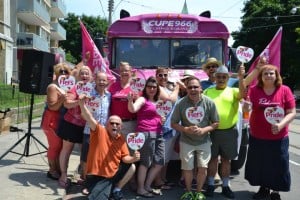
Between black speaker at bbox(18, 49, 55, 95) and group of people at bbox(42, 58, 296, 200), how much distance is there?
1.20 meters

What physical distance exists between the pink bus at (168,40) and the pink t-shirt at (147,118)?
8.72ft

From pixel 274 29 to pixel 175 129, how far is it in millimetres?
41816

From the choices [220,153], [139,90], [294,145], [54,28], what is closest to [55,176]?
[139,90]

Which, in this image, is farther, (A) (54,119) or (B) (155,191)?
(A) (54,119)

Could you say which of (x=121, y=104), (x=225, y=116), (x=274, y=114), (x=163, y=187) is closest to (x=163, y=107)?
(x=121, y=104)

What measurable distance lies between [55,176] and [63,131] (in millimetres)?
827

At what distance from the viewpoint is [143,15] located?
9367mm

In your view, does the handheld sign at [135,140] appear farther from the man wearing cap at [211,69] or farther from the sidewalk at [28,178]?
the man wearing cap at [211,69]

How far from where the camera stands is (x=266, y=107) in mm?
6305

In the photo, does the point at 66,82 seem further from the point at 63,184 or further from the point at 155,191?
the point at 155,191

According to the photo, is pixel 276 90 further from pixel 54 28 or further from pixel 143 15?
pixel 54 28

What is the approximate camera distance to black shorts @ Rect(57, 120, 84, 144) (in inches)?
265

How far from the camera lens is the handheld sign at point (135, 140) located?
19.7ft

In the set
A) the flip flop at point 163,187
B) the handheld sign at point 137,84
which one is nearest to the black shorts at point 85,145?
the handheld sign at point 137,84
